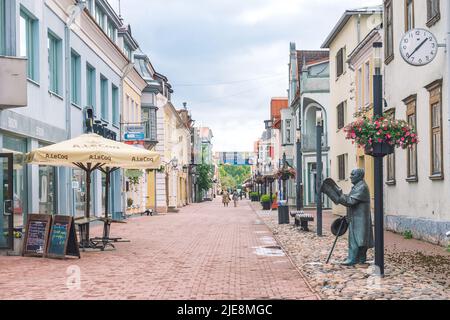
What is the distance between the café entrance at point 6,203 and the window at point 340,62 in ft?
64.5

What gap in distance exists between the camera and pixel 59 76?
2108cm

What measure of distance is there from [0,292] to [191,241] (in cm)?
949

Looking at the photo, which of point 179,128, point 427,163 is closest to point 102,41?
point 427,163

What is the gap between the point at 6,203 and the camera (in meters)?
14.8

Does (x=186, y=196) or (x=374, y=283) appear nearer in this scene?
(x=374, y=283)

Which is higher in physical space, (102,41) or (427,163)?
(102,41)

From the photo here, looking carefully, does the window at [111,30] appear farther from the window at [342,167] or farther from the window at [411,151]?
the window at [411,151]

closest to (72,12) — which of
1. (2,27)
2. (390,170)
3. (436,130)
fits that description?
(2,27)

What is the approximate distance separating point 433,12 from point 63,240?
9736 millimetres

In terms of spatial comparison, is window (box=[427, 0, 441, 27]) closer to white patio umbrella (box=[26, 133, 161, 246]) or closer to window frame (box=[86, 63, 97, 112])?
white patio umbrella (box=[26, 133, 161, 246])

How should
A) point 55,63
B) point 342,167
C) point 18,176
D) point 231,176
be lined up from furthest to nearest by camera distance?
1. point 231,176
2. point 342,167
3. point 55,63
4. point 18,176

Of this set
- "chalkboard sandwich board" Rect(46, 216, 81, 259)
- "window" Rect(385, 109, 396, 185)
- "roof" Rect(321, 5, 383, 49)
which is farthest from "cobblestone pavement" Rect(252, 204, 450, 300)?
"roof" Rect(321, 5, 383, 49)

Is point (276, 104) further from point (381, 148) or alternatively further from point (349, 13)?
point (381, 148)
